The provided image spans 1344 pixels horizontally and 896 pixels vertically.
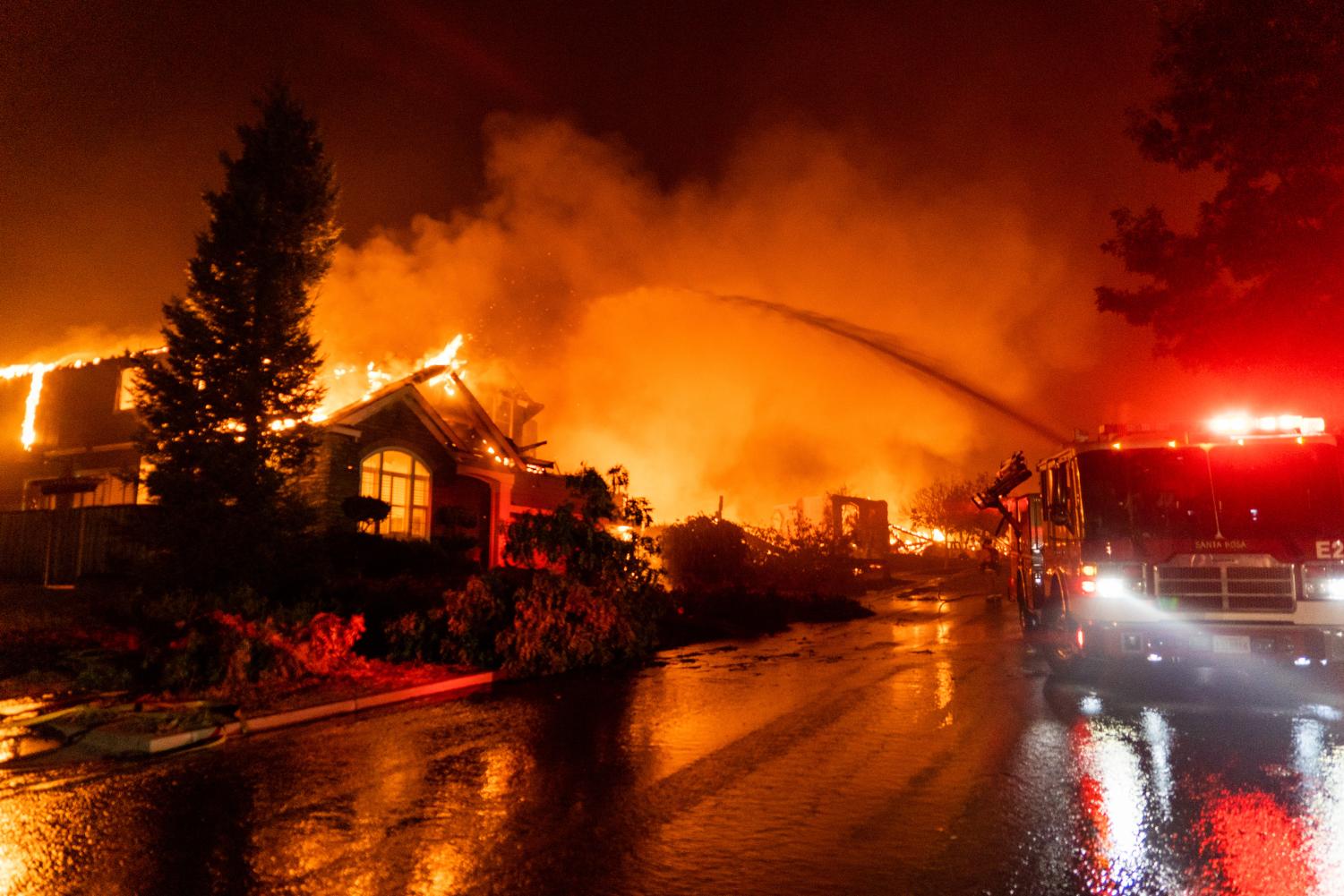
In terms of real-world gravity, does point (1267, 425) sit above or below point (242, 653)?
above

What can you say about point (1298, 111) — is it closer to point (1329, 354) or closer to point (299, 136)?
point (1329, 354)

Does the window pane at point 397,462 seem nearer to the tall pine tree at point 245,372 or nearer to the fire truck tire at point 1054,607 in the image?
the tall pine tree at point 245,372

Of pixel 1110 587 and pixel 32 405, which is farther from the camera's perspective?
pixel 32 405

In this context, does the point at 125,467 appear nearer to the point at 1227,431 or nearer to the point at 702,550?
the point at 702,550

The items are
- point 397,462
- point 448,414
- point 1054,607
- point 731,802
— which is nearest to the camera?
point 731,802

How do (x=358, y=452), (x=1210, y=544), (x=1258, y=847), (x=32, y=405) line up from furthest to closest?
(x=32, y=405)
(x=358, y=452)
(x=1210, y=544)
(x=1258, y=847)

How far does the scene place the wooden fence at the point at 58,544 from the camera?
20.0m

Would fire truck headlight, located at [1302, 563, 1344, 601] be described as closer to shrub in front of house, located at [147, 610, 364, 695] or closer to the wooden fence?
shrub in front of house, located at [147, 610, 364, 695]

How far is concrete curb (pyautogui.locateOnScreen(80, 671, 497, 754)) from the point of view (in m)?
8.57

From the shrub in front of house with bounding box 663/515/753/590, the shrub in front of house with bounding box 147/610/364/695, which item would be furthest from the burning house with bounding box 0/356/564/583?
the shrub in front of house with bounding box 147/610/364/695

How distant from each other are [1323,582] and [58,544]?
21759mm

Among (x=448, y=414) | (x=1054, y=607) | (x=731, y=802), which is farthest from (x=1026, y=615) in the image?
(x=448, y=414)

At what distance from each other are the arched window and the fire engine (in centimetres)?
1623

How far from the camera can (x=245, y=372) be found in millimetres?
16875
